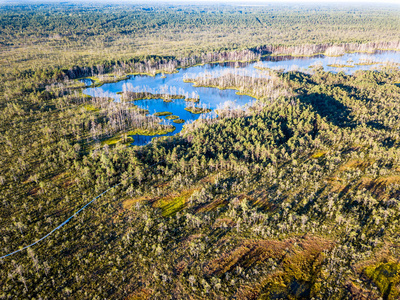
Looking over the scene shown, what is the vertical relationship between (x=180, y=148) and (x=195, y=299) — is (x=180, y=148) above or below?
above

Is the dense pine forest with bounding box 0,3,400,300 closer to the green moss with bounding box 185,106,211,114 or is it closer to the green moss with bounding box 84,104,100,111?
the green moss with bounding box 84,104,100,111

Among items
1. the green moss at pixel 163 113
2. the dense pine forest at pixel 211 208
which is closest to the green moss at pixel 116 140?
the dense pine forest at pixel 211 208

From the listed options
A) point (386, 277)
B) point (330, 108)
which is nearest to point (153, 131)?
point (330, 108)

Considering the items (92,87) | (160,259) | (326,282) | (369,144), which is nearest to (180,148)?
(160,259)

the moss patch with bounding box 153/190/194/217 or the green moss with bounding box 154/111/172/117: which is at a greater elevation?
the green moss with bounding box 154/111/172/117

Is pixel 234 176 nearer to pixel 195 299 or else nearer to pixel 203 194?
pixel 203 194

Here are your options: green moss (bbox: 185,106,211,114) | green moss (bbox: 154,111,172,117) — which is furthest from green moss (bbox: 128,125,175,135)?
green moss (bbox: 185,106,211,114)

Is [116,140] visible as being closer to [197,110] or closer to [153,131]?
[153,131]

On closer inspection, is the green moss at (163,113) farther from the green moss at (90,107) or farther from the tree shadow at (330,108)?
the tree shadow at (330,108)
